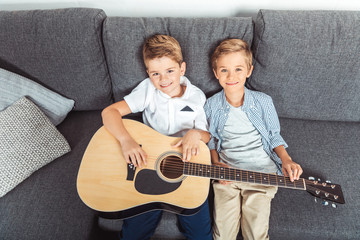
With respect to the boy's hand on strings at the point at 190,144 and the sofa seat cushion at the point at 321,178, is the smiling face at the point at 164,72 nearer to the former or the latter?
the boy's hand on strings at the point at 190,144

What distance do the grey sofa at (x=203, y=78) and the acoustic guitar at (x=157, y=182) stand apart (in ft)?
0.52

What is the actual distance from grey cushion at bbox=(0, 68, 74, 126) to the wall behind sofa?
553 millimetres

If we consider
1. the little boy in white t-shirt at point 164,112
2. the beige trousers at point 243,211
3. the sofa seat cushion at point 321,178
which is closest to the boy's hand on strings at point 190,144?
the little boy in white t-shirt at point 164,112

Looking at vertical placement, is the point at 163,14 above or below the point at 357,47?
below

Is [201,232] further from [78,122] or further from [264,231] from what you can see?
[78,122]

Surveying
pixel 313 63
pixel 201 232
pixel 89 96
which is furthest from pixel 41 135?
pixel 313 63

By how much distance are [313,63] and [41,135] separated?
155 centimetres

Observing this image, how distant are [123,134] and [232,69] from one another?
0.66 meters

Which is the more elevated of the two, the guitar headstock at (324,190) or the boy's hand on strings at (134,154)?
the guitar headstock at (324,190)

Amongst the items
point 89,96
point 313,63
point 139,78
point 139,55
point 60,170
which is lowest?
point 60,170

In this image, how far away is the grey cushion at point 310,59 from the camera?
110cm

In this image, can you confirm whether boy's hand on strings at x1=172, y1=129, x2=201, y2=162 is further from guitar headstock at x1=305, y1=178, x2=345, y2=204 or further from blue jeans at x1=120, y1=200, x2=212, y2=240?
guitar headstock at x1=305, y1=178, x2=345, y2=204

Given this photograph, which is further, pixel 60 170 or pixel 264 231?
pixel 60 170

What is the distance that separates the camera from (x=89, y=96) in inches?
54.2
